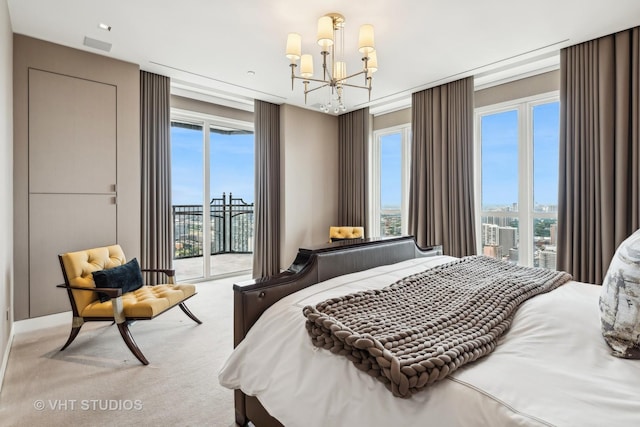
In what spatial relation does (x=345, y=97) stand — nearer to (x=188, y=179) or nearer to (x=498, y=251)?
(x=188, y=179)

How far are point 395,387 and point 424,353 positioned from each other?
5.5 inches

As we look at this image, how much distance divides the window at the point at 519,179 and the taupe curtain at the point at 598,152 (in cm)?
42

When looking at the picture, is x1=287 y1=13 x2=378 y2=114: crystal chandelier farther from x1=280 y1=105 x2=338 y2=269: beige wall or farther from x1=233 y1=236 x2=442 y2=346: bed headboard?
x1=280 y1=105 x2=338 y2=269: beige wall

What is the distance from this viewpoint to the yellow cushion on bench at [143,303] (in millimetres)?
2486

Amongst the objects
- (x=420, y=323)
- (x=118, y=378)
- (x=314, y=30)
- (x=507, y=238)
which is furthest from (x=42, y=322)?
(x=507, y=238)

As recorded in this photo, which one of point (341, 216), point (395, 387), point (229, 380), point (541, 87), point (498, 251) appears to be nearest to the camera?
point (395, 387)

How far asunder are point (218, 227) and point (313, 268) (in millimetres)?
3826

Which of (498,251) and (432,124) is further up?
(432,124)

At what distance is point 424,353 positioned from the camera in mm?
994

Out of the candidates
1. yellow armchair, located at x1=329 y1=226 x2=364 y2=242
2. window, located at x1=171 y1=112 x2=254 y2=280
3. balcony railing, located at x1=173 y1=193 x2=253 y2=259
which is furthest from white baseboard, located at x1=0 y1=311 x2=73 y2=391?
yellow armchair, located at x1=329 y1=226 x2=364 y2=242

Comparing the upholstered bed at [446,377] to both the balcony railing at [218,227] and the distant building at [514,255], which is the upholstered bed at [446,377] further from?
the balcony railing at [218,227]

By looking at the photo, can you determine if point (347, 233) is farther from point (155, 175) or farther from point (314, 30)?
point (314, 30)

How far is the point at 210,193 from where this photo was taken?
500cm

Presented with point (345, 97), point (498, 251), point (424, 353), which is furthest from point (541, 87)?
point (424, 353)
